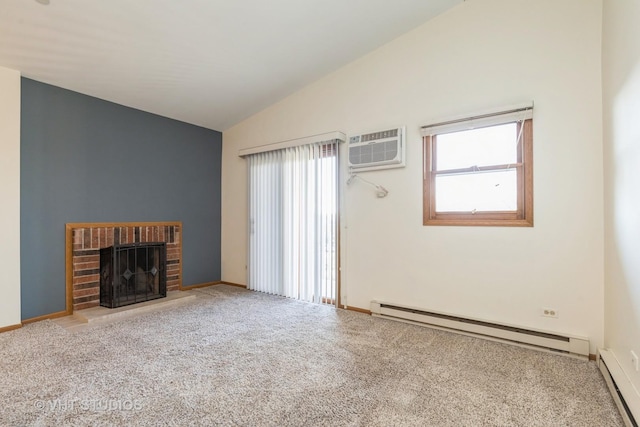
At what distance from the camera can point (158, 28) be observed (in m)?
2.78

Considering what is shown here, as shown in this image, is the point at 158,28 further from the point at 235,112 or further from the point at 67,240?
the point at 67,240

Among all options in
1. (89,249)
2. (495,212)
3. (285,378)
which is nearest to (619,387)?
(495,212)

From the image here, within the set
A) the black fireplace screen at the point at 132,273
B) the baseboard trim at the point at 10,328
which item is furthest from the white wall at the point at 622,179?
the baseboard trim at the point at 10,328

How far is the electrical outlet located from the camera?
2.66 metres

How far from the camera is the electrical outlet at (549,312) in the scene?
8.71 ft

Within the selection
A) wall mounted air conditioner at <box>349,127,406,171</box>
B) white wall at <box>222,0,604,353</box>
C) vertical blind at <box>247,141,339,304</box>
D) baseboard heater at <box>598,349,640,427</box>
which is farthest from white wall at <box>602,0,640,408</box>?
vertical blind at <box>247,141,339,304</box>

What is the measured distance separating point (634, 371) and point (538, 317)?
91cm

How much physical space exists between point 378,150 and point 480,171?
1.07m

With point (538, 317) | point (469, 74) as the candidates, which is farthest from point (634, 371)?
point (469, 74)

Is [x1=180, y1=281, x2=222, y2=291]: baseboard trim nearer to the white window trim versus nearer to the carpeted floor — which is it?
the carpeted floor

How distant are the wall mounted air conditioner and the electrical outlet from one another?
6.09 ft

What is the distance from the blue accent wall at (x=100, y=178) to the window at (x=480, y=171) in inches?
137

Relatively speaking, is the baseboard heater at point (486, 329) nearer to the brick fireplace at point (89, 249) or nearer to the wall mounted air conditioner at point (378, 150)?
the wall mounted air conditioner at point (378, 150)

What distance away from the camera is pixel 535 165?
2.74 m
